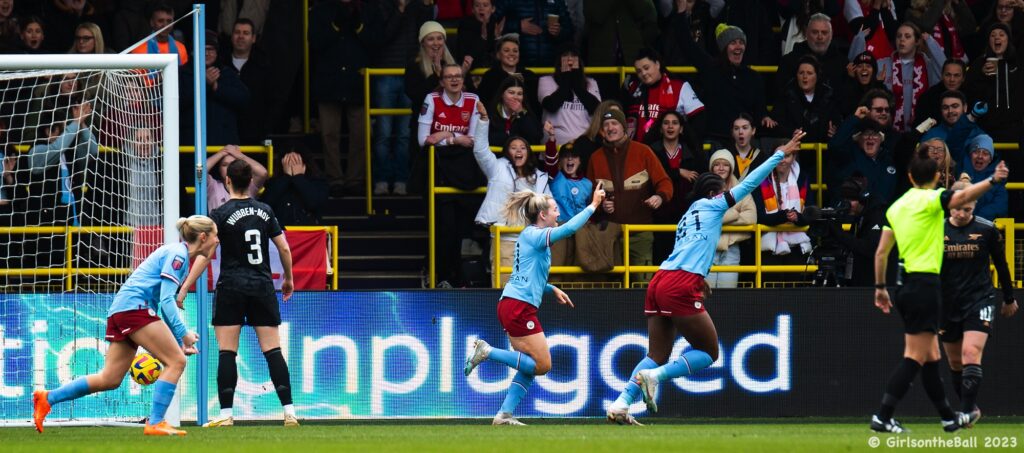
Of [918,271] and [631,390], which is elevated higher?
[918,271]

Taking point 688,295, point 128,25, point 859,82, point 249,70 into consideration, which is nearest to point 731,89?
point 859,82

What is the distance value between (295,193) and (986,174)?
276 inches

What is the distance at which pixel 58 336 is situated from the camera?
1495 cm

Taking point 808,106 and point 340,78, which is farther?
point 340,78

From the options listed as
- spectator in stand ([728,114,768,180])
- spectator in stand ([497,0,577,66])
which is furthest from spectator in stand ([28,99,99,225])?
spectator in stand ([728,114,768,180])

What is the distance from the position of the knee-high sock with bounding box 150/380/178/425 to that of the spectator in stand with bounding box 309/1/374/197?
21.0 feet

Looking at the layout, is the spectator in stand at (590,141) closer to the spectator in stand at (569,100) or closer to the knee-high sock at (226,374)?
the spectator in stand at (569,100)

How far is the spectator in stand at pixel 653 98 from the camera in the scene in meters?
→ 17.1

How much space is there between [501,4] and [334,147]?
101 inches

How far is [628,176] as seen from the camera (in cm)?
1619

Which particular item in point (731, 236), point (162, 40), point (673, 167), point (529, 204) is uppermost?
point (162, 40)

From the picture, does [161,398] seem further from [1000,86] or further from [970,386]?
[1000,86]

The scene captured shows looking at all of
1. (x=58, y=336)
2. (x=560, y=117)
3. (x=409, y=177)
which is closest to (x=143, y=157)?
(x=58, y=336)

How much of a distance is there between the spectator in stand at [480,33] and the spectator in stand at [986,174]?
526cm
